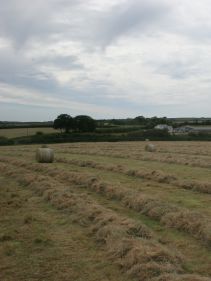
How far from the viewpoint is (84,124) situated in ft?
214

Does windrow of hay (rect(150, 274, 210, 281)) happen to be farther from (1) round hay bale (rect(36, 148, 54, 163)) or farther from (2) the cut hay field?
(1) round hay bale (rect(36, 148, 54, 163))

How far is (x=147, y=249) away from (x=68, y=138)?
44.3 meters

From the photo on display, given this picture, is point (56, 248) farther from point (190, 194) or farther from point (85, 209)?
point (190, 194)

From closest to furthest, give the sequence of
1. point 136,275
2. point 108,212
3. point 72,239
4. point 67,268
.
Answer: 1. point 136,275
2. point 67,268
3. point 72,239
4. point 108,212

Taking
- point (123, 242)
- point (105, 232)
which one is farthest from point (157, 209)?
point (123, 242)

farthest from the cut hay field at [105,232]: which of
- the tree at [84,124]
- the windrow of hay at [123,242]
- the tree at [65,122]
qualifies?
the tree at [65,122]

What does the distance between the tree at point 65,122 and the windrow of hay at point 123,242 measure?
54197 mm

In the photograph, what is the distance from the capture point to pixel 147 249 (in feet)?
24.3

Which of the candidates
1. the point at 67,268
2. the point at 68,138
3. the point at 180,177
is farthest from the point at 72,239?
the point at 68,138

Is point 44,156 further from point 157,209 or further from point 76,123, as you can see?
point 76,123

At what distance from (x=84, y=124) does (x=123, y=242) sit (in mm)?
57648

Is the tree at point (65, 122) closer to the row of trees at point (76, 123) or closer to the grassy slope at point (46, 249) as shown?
the row of trees at point (76, 123)

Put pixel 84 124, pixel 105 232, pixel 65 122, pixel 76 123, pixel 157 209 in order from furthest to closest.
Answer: pixel 65 122 < pixel 76 123 < pixel 84 124 < pixel 157 209 < pixel 105 232

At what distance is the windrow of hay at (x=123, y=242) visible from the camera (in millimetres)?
6730
